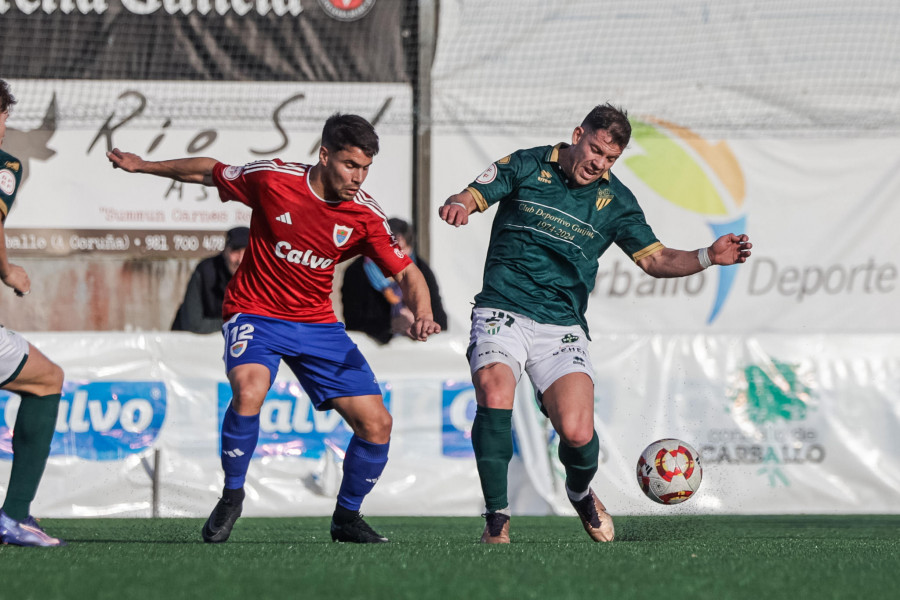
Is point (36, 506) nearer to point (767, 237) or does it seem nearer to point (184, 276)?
point (184, 276)

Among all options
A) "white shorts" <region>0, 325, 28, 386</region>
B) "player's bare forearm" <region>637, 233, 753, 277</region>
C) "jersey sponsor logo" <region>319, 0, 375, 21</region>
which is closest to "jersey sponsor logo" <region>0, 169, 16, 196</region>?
"white shorts" <region>0, 325, 28, 386</region>

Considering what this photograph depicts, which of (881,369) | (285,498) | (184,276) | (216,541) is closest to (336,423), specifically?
(285,498)

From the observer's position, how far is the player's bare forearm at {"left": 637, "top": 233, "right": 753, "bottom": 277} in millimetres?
5906

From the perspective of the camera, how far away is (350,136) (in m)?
5.56

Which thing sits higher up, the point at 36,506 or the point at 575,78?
the point at 575,78

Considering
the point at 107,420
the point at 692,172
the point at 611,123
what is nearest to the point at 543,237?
the point at 611,123

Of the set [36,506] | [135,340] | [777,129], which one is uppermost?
[777,129]

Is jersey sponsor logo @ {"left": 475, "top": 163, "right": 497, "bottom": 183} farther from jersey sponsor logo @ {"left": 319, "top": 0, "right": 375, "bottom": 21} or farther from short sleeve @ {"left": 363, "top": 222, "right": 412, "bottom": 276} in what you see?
jersey sponsor logo @ {"left": 319, "top": 0, "right": 375, "bottom": 21}

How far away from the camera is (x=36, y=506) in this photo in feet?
29.9

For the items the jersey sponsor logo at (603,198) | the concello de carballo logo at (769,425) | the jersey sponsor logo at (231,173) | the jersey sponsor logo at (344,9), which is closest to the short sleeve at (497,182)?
the jersey sponsor logo at (603,198)

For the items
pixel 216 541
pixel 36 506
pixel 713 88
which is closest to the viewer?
pixel 216 541

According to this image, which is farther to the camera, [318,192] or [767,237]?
[767,237]

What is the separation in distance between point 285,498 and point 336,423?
2.33 feet

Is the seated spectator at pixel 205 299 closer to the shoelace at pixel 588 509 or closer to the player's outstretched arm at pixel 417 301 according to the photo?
the player's outstretched arm at pixel 417 301
